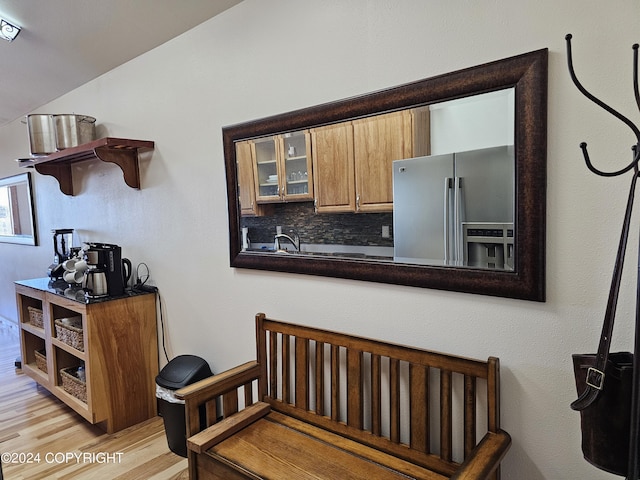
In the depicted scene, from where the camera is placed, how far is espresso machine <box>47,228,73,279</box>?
3189 mm

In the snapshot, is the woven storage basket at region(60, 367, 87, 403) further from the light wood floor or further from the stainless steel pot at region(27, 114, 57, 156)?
the stainless steel pot at region(27, 114, 57, 156)

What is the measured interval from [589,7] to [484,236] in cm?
71

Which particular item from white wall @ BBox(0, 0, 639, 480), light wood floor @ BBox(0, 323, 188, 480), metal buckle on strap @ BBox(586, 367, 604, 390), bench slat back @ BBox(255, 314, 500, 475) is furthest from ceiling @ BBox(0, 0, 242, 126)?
light wood floor @ BBox(0, 323, 188, 480)

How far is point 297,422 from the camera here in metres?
1.72

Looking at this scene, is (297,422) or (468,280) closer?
(468,280)

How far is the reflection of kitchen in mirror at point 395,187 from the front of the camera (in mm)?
1312

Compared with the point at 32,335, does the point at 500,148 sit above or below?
above

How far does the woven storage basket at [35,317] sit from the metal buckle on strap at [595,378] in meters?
3.52

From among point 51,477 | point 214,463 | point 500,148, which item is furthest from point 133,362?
point 500,148

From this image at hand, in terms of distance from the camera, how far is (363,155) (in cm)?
161

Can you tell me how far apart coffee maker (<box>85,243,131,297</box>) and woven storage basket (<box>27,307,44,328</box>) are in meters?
0.90

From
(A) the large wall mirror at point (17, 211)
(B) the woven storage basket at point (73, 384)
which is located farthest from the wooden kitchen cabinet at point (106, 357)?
(A) the large wall mirror at point (17, 211)

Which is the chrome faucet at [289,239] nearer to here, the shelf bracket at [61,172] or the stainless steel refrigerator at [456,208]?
the stainless steel refrigerator at [456,208]

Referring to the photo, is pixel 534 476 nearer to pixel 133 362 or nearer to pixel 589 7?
A: pixel 589 7
